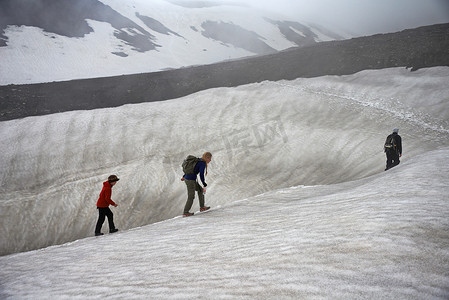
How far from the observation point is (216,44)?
62.2 m

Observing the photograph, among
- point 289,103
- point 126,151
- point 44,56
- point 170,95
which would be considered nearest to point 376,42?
point 289,103

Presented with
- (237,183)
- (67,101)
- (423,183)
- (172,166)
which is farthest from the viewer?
(67,101)

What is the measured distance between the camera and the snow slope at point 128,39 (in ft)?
125

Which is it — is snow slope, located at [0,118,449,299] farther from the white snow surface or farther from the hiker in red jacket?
the hiker in red jacket

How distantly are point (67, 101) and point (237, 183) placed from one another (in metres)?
13.6

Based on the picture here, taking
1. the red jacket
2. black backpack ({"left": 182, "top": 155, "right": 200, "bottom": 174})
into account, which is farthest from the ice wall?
black backpack ({"left": 182, "top": 155, "right": 200, "bottom": 174})

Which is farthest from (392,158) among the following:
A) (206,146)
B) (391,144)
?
(206,146)

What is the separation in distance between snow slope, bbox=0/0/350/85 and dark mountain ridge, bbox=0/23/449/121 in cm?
1491

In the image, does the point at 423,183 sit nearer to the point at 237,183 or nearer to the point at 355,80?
the point at 237,183

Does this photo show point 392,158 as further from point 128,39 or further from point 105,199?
point 128,39

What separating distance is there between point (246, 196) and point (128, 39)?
48.3 m

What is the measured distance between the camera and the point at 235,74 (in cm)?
2283

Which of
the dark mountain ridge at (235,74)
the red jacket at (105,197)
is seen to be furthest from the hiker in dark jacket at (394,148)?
the dark mountain ridge at (235,74)

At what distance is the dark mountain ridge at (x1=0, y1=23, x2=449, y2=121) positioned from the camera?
18812 millimetres
